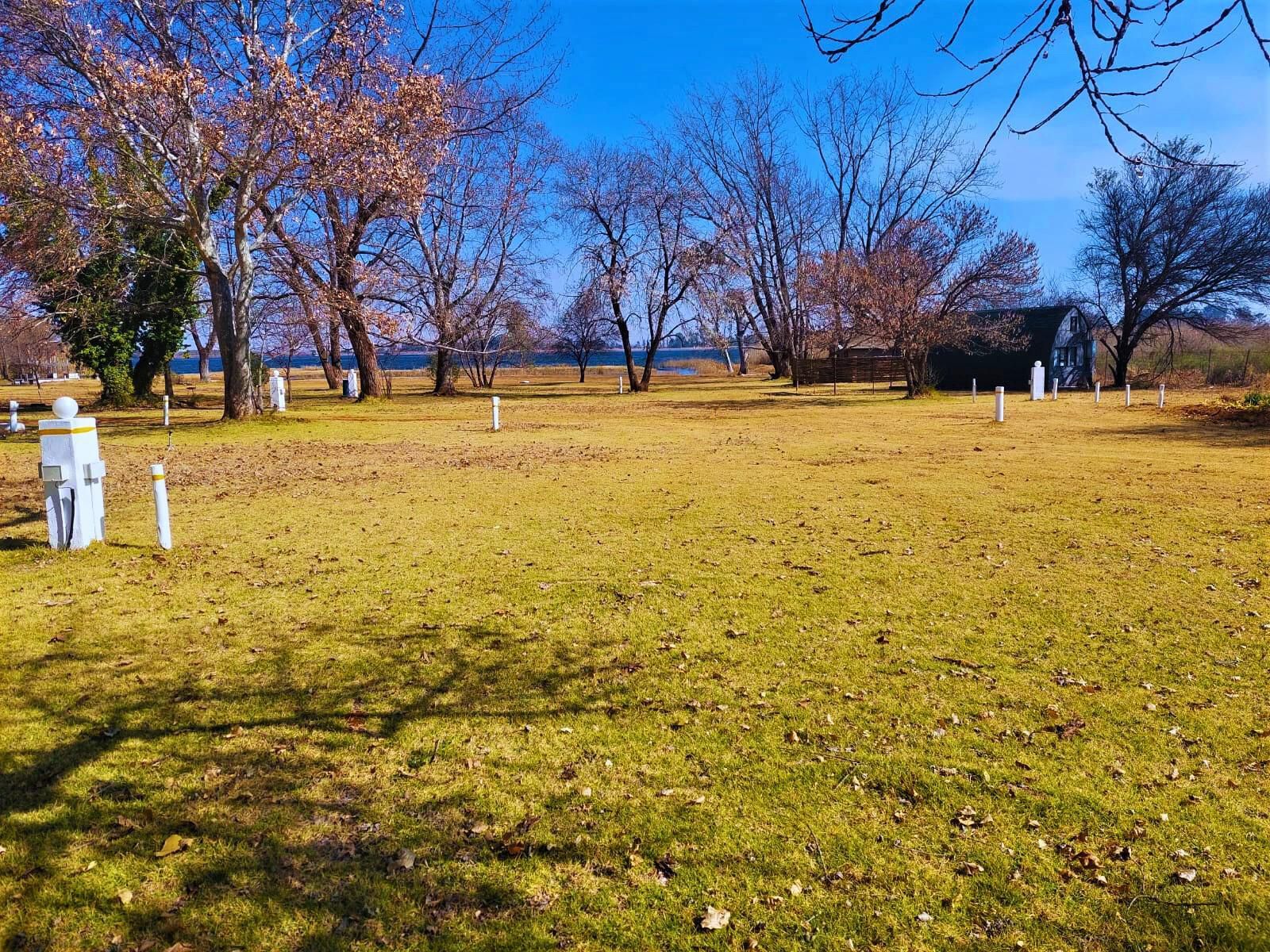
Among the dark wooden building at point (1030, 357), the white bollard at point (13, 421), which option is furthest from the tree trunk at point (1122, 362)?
the white bollard at point (13, 421)

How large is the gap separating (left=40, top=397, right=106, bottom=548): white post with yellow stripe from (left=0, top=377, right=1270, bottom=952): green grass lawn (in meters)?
0.33

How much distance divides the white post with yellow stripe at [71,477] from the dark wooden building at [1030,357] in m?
38.2

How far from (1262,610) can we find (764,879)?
4879 mm

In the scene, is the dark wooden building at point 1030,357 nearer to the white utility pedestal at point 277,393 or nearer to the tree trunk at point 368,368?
the tree trunk at point 368,368

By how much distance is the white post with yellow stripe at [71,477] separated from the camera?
699cm

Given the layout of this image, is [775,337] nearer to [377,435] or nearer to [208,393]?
[208,393]

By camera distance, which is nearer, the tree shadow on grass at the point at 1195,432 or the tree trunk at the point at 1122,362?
the tree shadow on grass at the point at 1195,432

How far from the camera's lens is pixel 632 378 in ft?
143

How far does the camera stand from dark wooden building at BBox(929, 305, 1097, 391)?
39.5 metres

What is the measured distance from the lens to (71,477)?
7.14m

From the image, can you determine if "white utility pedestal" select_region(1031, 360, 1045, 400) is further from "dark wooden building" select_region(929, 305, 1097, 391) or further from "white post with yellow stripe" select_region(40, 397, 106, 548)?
"white post with yellow stripe" select_region(40, 397, 106, 548)

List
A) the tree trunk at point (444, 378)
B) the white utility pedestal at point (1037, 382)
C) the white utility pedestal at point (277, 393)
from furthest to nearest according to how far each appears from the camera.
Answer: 1. the tree trunk at point (444, 378)
2. the white utility pedestal at point (1037, 382)
3. the white utility pedestal at point (277, 393)

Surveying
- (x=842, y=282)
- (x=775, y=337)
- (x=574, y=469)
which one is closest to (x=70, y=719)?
(x=574, y=469)

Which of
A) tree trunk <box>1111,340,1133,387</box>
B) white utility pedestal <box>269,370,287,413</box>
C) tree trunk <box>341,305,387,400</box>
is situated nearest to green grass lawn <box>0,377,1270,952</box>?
white utility pedestal <box>269,370,287,413</box>
